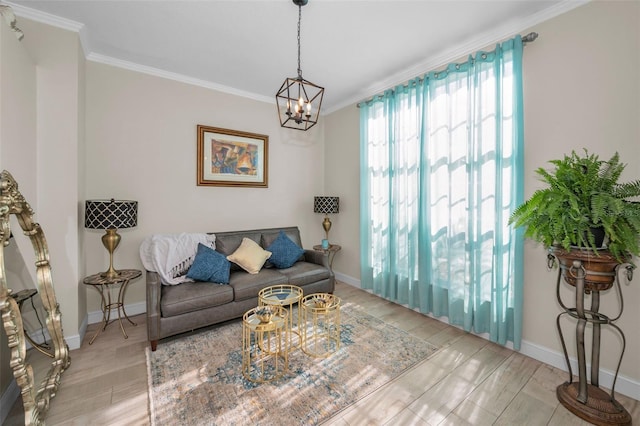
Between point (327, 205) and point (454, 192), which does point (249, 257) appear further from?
point (454, 192)

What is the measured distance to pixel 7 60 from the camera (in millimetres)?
1826

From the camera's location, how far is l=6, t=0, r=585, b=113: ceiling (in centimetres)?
221

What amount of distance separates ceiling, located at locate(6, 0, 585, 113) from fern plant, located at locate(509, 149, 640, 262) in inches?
59.5

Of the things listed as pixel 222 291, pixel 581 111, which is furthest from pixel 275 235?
pixel 581 111

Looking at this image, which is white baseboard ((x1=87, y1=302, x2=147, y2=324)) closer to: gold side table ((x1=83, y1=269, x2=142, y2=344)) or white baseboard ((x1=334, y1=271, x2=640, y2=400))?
gold side table ((x1=83, y1=269, x2=142, y2=344))

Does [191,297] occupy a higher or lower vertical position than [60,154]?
lower

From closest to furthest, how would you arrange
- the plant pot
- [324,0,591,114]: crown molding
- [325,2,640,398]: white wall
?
the plant pot → [325,2,640,398]: white wall → [324,0,591,114]: crown molding

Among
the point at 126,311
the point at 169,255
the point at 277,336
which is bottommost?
the point at 126,311

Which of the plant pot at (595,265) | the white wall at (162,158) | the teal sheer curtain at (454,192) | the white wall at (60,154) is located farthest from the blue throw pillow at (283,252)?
the plant pot at (595,265)

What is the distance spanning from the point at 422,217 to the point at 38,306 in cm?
393

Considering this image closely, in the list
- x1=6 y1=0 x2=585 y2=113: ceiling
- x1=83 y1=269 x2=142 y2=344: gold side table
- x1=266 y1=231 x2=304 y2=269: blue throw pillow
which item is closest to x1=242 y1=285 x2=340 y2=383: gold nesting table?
x1=266 y1=231 x2=304 y2=269: blue throw pillow

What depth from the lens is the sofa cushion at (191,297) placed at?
245 cm

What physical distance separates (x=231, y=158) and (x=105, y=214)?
1720 millimetres

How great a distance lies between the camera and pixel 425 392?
193cm
